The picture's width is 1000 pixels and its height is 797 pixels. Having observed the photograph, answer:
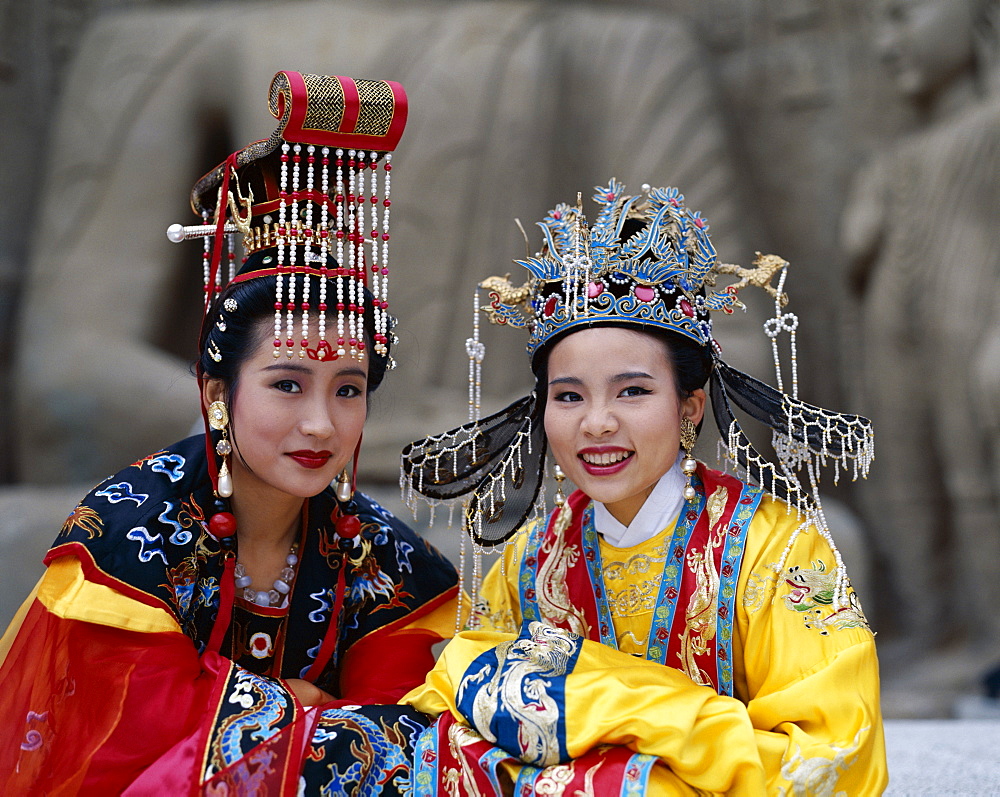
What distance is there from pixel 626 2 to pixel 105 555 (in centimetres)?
417

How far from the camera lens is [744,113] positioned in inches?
208

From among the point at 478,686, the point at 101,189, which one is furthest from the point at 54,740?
the point at 101,189

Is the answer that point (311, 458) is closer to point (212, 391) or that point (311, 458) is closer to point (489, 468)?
point (212, 391)

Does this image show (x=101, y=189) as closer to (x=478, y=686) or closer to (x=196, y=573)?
(x=196, y=573)

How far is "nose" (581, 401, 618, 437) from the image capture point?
2094mm

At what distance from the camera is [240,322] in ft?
7.13

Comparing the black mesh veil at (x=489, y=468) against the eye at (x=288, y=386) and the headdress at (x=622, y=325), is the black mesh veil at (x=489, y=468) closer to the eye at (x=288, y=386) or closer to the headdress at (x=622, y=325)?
the headdress at (x=622, y=325)

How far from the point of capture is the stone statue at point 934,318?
14.6 feet

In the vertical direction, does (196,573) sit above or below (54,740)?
above

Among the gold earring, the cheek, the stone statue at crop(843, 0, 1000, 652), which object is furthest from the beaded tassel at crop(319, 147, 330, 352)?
the stone statue at crop(843, 0, 1000, 652)

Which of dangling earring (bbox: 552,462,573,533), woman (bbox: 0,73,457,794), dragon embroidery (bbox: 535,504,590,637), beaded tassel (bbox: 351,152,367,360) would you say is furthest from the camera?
dangling earring (bbox: 552,462,573,533)

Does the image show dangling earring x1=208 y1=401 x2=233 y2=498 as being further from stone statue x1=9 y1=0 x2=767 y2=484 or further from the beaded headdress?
stone statue x1=9 y1=0 x2=767 y2=484

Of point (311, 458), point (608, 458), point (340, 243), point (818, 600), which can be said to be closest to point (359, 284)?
point (340, 243)

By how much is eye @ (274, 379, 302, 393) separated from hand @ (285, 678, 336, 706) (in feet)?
1.91
